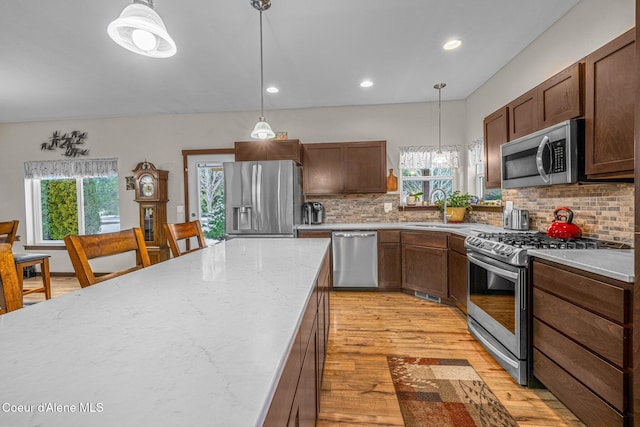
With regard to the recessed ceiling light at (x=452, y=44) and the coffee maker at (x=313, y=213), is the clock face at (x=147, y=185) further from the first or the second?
the recessed ceiling light at (x=452, y=44)

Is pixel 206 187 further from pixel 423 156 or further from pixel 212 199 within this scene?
pixel 423 156

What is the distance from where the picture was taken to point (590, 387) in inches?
55.4

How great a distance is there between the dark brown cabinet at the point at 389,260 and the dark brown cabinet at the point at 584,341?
1.92 m

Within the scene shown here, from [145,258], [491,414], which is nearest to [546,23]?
[491,414]

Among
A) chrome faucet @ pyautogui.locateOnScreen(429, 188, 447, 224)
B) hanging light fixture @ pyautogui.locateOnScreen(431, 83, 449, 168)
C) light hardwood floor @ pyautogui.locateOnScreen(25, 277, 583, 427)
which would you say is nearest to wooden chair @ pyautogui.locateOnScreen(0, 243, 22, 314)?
light hardwood floor @ pyautogui.locateOnScreen(25, 277, 583, 427)

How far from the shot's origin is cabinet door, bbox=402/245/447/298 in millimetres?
3195

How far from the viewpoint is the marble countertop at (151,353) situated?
0.40 m

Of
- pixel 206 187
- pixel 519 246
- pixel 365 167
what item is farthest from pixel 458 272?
pixel 206 187

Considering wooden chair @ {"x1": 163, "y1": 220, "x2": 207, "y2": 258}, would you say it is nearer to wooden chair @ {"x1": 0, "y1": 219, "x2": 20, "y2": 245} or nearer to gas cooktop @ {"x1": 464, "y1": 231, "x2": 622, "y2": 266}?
gas cooktop @ {"x1": 464, "y1": 231, "x2": 622, "y2": 266}

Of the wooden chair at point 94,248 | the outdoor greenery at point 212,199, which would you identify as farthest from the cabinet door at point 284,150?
the wooden chair at point 94,248

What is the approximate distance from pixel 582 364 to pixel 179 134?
199 inches

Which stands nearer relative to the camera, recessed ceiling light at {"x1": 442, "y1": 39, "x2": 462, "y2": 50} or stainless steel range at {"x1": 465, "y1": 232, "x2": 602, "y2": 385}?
stainless steel range at {"x1": 465, "y1": 232, "x2": 602, "y2": 385}

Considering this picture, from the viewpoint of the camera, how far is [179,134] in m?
4.61

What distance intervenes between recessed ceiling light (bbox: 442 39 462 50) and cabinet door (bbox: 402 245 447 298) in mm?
1975
